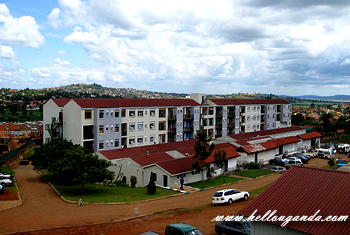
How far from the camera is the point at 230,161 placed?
160 ft

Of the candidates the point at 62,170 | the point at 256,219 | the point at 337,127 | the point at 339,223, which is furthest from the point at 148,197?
the point at 337,127

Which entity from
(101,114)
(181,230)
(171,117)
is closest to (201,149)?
(181,230)

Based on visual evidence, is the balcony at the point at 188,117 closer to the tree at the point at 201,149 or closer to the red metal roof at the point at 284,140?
the red metal roof at the point at 284,140

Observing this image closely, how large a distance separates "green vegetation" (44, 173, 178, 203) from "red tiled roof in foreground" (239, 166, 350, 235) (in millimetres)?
17205

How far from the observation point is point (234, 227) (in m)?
18.7

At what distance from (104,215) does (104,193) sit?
10.2m

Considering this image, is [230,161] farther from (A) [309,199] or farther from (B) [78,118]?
(A) [309,199]

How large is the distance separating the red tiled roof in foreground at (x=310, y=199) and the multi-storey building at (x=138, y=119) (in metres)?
25.2

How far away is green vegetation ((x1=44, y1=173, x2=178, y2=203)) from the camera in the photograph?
3077cm

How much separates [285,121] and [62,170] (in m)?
82.3

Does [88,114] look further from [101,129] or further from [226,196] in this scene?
[226,196]

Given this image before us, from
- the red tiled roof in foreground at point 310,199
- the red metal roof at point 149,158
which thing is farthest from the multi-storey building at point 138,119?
the red tiled roof in foreground at point 310,199

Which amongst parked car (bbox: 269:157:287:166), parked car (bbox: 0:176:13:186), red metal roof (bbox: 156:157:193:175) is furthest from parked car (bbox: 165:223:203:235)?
parked car (bbox: 269:157:287:166)

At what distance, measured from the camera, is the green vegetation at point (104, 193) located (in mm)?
30766
